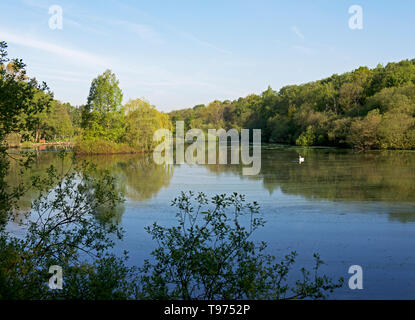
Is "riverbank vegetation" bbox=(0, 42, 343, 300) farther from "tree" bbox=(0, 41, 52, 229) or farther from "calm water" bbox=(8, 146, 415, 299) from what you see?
"calm water" bbox=(8, 146, 415, 299)

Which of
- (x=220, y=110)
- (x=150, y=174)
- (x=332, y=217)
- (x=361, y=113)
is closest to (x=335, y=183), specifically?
(x=332, y=217)

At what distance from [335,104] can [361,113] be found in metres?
7.99

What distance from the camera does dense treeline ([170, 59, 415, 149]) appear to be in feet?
118

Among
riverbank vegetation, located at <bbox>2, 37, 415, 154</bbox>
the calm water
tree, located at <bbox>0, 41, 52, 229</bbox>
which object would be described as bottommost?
the calm water

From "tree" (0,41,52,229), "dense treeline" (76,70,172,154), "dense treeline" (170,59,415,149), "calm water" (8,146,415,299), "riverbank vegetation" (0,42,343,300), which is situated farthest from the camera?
"dense treeline" (76,70,172,154)

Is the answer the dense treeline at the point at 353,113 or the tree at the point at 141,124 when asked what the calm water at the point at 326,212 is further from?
the tree at the point at 141,124

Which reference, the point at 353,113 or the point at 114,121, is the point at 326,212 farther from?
the point at 353,113

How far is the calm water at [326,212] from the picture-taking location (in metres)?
7.19

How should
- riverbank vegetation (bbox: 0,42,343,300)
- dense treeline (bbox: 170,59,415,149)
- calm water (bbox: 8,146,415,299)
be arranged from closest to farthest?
riverbank vegetation (bbox: 0,42,343,300) < calm water (bbox: 8,146,415,299) < dense treeline (bbox: 170,59,415,149)

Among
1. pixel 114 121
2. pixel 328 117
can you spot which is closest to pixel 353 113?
pixel 328 117

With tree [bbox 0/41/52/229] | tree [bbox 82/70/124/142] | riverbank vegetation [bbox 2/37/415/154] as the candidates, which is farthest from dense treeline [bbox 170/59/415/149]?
tree [bbox 0/41/52/229]

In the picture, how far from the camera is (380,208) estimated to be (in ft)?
38.7

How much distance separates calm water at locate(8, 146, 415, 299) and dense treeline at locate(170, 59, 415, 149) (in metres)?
15.0
